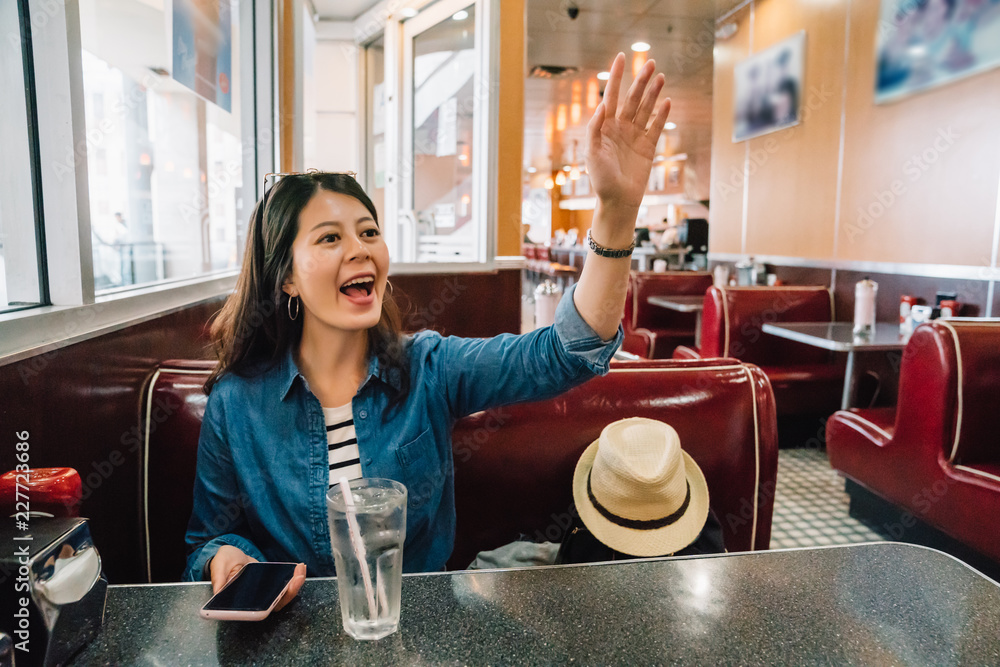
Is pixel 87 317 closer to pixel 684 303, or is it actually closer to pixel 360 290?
pixel 360 290

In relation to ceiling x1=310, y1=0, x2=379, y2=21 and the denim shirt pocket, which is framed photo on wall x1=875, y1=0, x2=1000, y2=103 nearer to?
ceiling x1=310, y1=0, x2=379, y2=21

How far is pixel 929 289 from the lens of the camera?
3967 millimetres

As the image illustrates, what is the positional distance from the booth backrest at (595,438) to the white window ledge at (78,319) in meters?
0.78

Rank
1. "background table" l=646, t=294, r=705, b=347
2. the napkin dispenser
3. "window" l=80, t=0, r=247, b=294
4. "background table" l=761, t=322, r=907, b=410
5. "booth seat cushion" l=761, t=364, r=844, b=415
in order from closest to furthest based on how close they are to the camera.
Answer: the napkin dispenser
"window" l=80, t=0, r=247, b=294
"background table" l=761, t=322, r=907, b=410
"booth seat cushion" l=761, t=364, r=844, b=415
"background table" l=646, t=294, r=705, b=347

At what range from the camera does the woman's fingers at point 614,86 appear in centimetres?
103

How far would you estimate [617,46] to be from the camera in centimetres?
759

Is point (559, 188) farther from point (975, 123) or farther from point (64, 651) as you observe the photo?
point (64, 651)

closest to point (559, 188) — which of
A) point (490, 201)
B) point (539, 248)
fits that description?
point (539, 248)

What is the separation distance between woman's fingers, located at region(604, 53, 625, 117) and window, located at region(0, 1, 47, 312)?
1051 millimetres

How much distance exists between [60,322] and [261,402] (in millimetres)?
383

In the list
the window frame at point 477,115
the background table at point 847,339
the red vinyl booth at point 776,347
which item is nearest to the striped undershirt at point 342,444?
the background table at point 847,339

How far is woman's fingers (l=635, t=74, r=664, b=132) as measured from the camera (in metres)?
1.07

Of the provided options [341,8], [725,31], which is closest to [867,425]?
[725,31]

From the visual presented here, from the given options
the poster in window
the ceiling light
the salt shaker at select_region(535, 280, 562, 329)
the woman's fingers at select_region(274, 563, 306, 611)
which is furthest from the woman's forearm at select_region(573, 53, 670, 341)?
the ceiling light
